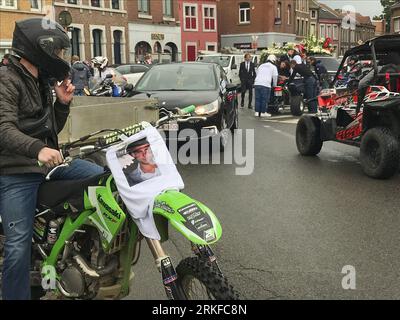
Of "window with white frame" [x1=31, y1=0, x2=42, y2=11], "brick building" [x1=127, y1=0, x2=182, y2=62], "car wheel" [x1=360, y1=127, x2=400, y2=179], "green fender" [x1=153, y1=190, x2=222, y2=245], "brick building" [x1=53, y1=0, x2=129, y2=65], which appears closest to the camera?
"green fender" [x1=153, y1=190, x2=222, y2=245]

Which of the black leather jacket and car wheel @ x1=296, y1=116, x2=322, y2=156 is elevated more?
the black leather jacket

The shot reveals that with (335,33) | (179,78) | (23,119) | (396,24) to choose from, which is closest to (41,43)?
(23,119)

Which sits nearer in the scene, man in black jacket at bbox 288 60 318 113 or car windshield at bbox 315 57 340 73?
man in black jacket at bbox 288 60 318 113

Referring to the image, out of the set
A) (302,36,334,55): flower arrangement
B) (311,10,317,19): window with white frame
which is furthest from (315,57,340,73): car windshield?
(311,10,317,19): window with white frame

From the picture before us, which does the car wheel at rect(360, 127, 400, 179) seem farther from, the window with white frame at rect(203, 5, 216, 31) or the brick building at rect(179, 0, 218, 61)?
the window with white frame at rect(203, 5, 216, 31)

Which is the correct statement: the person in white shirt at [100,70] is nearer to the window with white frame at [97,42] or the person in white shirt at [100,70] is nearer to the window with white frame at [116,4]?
the window with white frame at [97,42]

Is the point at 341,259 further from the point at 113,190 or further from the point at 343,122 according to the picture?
the point at 343,122

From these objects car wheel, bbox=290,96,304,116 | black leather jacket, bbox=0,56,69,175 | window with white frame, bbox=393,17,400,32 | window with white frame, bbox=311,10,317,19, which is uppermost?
window with white frame, bbox=311,10,317,19

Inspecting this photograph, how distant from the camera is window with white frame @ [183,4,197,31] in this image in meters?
52.5

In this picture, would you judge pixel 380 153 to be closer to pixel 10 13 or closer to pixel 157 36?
pixel 10 13

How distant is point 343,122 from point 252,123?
20.5ft

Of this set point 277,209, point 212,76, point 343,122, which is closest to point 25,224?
point 277,209

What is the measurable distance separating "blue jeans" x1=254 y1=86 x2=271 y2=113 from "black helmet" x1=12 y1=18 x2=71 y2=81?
12612 mm

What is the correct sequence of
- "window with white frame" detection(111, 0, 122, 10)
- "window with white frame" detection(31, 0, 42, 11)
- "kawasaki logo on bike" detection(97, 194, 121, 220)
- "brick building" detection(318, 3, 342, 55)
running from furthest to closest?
"brick building" detection(318, 3, 342, 55) → "window with white frame" detection(111, 0, 122, 10) → "window with white frame" detection(31, 0, 42, 11) → "kawasaki logo on bike" detection(97, 194, 121, 220)
